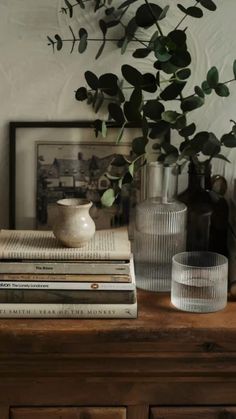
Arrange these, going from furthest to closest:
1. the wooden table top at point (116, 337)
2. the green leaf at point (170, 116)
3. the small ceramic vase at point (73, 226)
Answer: the green leaf at point (170, 116) → the small ceramic vase at point (73, 226) → the wooden table top at point (116, 337)

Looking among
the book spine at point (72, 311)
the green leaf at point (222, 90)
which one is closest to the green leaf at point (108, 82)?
the green leaf at point (222, 90)

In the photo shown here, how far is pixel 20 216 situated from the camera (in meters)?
1.57

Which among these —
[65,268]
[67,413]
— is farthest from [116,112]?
[67,413]

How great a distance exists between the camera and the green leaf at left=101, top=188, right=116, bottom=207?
1.42 metres

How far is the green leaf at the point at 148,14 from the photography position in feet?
4.69

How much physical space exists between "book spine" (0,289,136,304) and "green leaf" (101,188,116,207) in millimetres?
215

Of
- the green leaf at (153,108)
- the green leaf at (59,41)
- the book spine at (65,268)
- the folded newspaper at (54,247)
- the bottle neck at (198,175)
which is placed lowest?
the book spine at (65,268)

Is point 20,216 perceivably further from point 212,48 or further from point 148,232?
point 212,48

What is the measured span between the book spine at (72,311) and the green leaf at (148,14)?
1.94 feet

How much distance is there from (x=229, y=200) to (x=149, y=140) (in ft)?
0.75

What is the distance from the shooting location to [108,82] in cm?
147

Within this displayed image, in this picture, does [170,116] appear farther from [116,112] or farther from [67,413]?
[67,413]

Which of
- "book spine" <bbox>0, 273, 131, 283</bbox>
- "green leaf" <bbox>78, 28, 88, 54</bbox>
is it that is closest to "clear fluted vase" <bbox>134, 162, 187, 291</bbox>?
"book spine" <bbox>0, 273, 131, 283</bbox>

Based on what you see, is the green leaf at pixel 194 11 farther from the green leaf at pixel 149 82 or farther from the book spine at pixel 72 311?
the book spine at pixel 72 311
